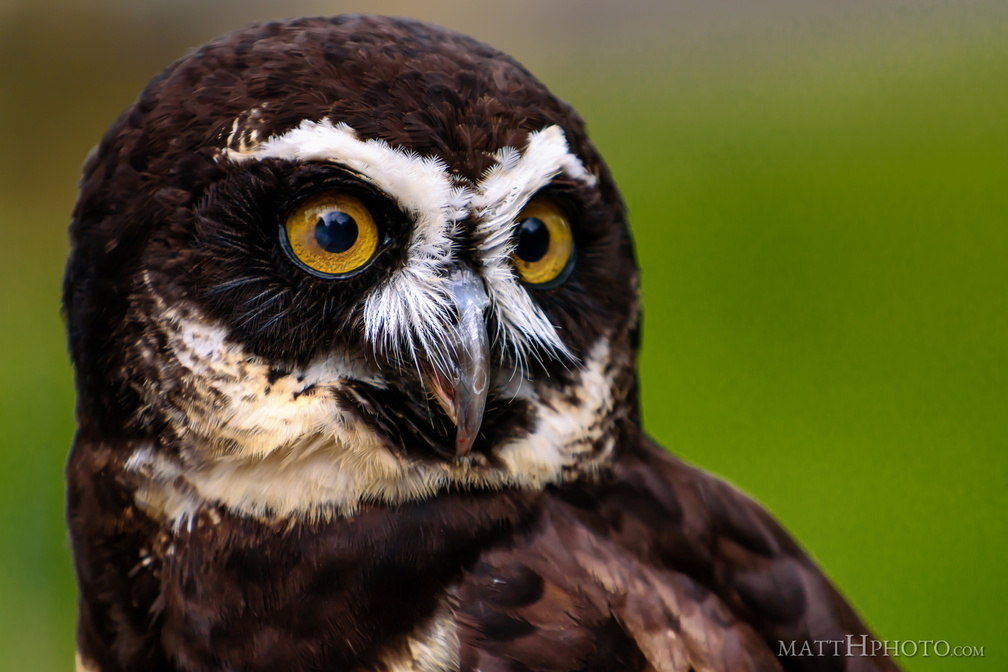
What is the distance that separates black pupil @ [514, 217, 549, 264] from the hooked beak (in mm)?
111

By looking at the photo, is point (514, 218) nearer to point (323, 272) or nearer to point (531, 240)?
point (531, 240)

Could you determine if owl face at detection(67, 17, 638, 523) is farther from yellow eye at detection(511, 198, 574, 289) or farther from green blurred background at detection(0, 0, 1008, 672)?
green blurred background at detection(0, 0, 1008, 672)

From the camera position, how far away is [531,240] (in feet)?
4.24

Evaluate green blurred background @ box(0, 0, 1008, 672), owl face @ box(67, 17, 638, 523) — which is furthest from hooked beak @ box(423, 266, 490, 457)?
green blurred background @ box(0, 0, 1008, 672)

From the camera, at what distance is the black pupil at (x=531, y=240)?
1273 millimetres

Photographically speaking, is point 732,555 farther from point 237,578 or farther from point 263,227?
point 263,227

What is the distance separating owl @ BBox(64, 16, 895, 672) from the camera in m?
1.17

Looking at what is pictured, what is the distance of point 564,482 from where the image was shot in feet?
4.45

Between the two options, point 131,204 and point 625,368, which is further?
point 625,368

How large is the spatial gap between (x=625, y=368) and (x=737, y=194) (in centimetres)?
281

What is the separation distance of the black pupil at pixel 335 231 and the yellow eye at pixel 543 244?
234 mm

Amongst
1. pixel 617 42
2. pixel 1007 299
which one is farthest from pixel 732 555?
pixel 617 42

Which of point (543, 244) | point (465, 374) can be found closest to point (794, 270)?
point (543, 244)

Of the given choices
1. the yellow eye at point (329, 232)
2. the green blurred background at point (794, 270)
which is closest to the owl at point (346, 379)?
the yellow eye at point (329, 232)
